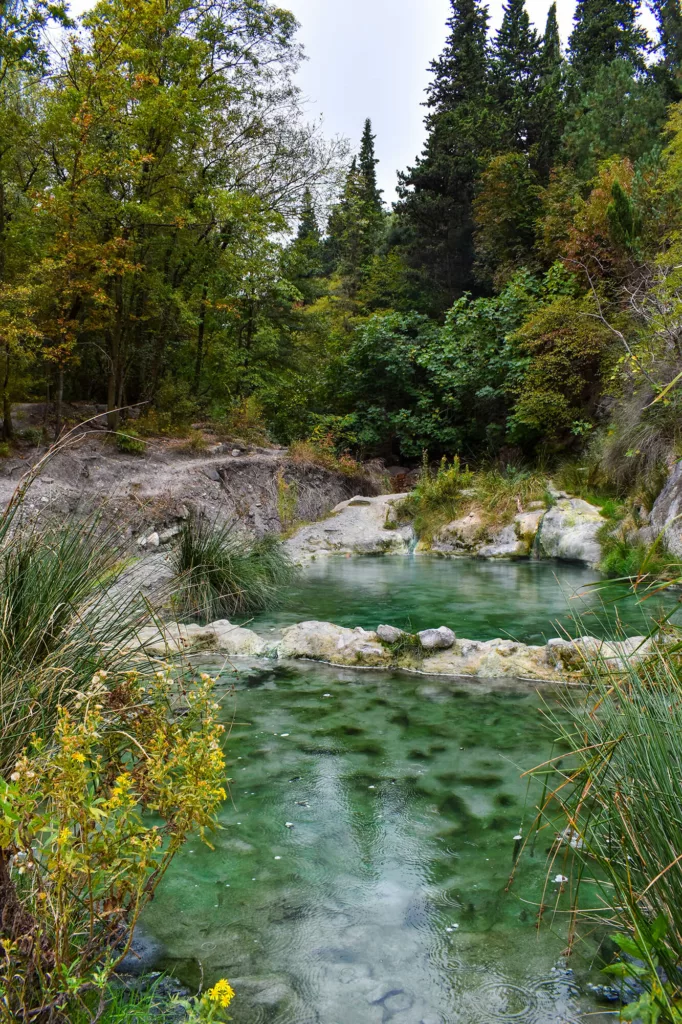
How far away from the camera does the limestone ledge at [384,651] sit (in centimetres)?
438

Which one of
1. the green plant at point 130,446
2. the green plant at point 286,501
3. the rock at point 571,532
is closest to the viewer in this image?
the rock at point 571,532

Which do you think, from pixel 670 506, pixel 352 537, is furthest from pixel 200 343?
pixel 670 506

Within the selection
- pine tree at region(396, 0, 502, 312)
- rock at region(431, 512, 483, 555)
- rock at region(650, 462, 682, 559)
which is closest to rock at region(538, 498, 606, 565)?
rock at region(650, 462, 682, 559)

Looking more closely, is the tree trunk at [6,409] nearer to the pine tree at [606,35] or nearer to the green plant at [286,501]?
the green plant at [286,501]

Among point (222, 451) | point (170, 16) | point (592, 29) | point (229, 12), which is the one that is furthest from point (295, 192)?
point (592, 29)

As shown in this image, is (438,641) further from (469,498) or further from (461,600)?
(469,498)

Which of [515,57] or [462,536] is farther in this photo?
[515,57]

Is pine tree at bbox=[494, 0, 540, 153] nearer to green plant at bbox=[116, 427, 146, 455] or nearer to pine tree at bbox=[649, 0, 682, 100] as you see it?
pine tree at bbox=[649, 0, 682, 100]

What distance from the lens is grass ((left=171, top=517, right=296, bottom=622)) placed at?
5754mm

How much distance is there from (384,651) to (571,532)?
18.8 feet

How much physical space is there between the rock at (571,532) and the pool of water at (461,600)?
300 millimetres

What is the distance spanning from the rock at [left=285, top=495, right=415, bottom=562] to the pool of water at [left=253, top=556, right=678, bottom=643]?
1.53m

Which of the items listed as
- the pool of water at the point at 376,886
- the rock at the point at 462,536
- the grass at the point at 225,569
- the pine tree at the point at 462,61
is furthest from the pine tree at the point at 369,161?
the pool of water at the point at 376,886

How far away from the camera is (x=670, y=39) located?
18.8 metres
